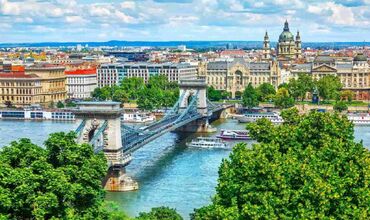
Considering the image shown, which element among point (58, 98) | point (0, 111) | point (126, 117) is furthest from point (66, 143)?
point (58, 98)

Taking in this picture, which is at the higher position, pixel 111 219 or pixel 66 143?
pixel 66 143

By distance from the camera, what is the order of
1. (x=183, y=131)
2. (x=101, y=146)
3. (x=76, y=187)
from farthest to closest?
(x=183, y=131) → (x=101, y=146) → (x=76, y=187)

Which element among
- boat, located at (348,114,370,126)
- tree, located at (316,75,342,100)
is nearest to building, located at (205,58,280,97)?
tree, located at (316,75,342,100)

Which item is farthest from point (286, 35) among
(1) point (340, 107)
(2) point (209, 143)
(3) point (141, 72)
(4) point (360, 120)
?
(2) point (209, 143)

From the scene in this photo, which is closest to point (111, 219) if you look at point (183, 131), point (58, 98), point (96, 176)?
point (96, 176)

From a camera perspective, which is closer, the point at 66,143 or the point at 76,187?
the point at 76,187

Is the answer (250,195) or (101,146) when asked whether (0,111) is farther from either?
(250,195)

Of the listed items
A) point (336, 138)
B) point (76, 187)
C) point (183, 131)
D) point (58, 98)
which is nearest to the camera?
point (76, 187)
